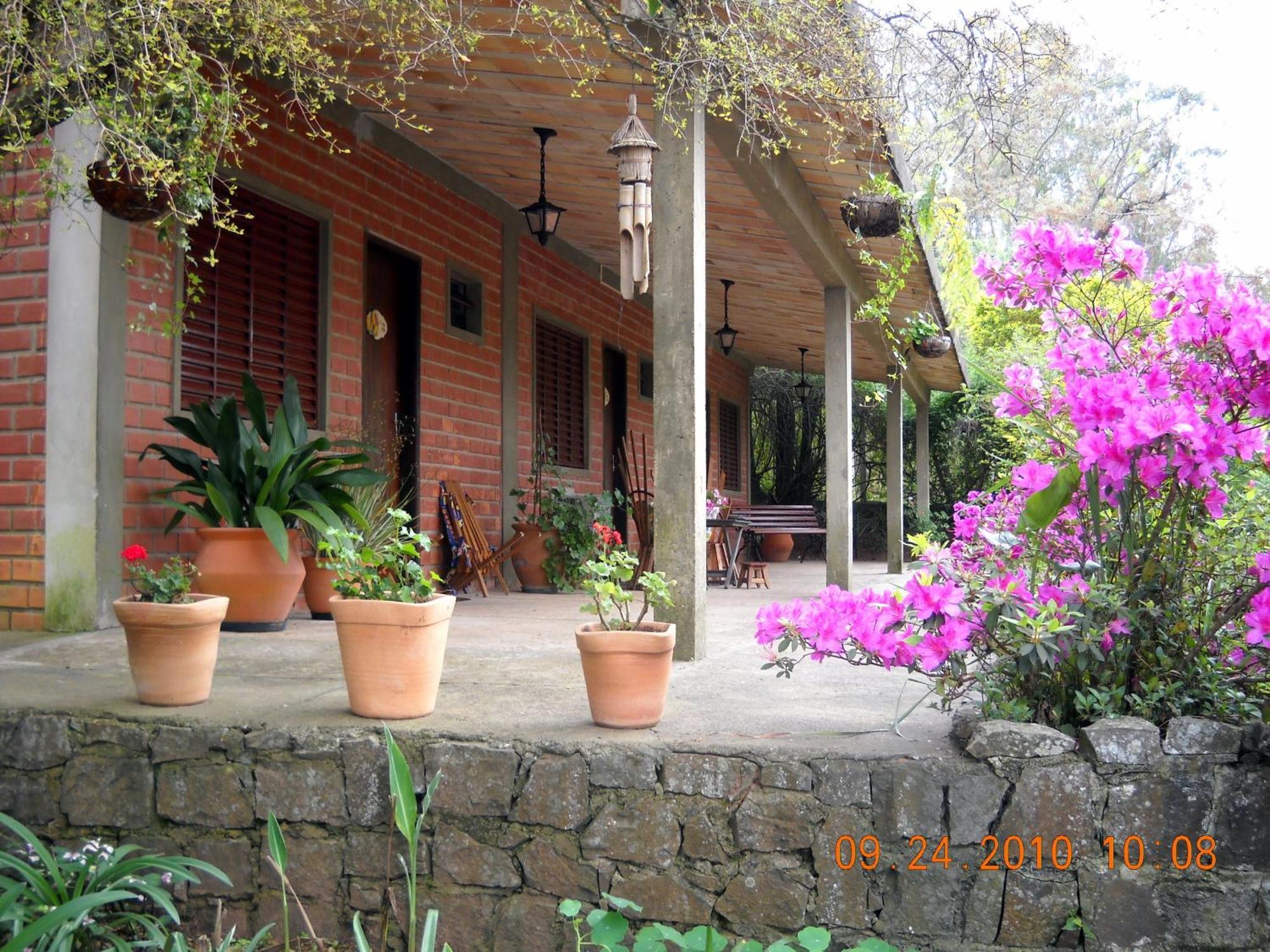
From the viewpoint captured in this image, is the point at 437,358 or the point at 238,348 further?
the point at 437,358

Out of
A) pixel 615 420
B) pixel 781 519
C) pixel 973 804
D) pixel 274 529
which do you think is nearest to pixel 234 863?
pixel 274 529

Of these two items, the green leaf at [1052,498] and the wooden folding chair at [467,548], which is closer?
the green leaf at [1052,498]

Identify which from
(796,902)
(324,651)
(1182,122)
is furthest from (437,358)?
(1182,122)

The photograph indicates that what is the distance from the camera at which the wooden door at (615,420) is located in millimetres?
9617

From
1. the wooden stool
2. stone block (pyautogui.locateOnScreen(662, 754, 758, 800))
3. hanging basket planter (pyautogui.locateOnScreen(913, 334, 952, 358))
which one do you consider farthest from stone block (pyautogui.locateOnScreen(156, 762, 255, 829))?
hanging basket planter (pyautogui.locateOnScreen(913, 334, 952, 358))

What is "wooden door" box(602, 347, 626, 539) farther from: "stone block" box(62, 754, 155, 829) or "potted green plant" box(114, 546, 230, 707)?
"stone block" box(62, 754, 155, 829)

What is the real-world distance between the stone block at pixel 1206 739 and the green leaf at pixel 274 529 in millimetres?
2963

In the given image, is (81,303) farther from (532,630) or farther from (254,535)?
(532,630)

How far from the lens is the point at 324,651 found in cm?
410

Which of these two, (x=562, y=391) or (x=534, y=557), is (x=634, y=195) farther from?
(x=562, y=391)

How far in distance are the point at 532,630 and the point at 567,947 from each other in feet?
7.18

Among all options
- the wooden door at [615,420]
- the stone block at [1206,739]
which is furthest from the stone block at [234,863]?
the wooden door at [615,420]

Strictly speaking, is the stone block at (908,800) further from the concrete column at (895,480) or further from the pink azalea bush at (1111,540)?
the concrete column at (895,480)

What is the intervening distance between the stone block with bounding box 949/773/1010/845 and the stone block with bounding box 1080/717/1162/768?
23 centimetres
